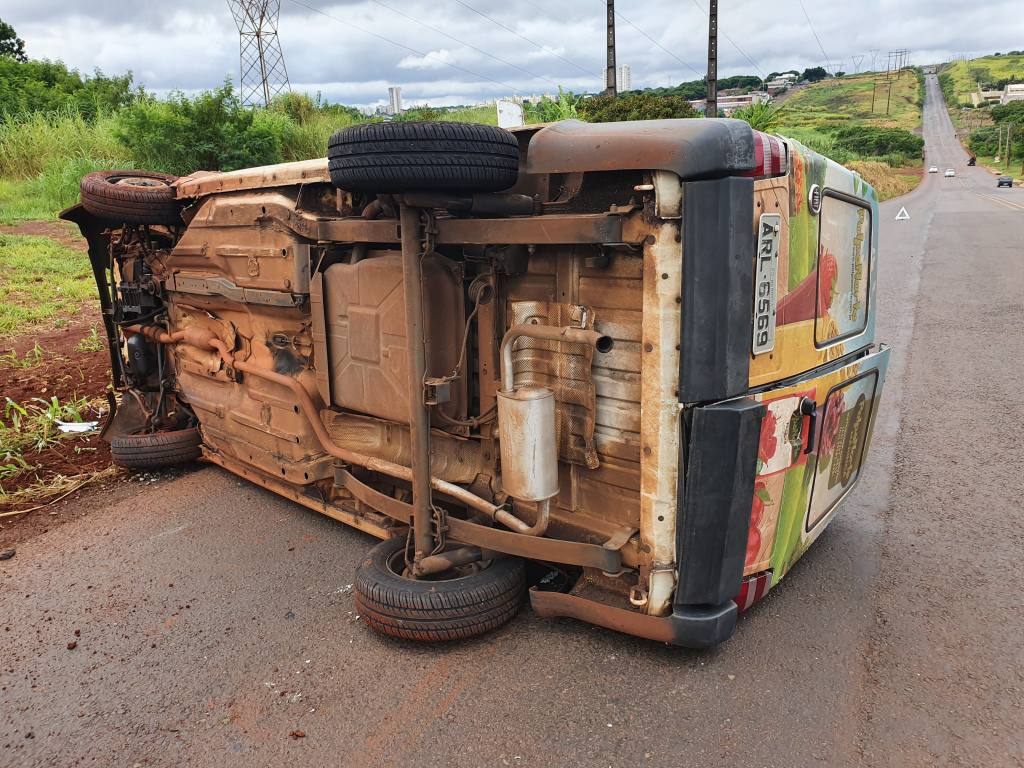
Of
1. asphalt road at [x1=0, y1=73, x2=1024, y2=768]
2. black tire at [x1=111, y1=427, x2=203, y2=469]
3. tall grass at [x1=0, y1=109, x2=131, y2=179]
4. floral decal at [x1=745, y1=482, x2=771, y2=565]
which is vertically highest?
tall grass at [x1=0, y1=109, x2=131, y2=179]

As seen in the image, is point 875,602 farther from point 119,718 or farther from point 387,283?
point 119,718

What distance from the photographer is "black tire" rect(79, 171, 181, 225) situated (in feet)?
16.5

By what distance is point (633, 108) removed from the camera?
22.8 m

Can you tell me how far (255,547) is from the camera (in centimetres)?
411

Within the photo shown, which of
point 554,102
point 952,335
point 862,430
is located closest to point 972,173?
point 554,102

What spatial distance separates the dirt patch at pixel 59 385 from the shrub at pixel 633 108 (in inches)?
632

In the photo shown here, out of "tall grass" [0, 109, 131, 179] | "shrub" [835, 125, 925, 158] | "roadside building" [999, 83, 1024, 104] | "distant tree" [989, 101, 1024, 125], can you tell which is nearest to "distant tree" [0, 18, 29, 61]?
"tall grass" [0, 109, 131, 179]

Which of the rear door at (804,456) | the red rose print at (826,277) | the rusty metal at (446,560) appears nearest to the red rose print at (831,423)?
the rear door at (804,456)

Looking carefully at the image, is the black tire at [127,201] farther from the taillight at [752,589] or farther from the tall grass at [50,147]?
the tall grass at [50,147]

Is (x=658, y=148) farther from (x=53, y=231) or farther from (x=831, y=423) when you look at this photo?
(x=53, y=231)

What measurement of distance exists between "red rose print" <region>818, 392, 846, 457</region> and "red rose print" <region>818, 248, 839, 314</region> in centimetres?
40

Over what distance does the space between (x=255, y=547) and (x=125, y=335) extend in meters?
2.45

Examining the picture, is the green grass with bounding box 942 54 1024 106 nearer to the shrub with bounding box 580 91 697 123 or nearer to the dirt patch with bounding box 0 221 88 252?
the shrub with bounding box 580 91 697 123

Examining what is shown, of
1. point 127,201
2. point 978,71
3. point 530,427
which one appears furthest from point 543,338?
point 978,71
